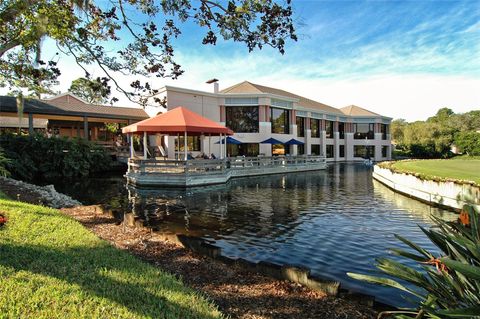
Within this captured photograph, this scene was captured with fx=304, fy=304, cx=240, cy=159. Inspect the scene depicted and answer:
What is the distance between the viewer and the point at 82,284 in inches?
149

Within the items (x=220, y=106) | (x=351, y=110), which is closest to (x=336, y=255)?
(x=220, y=106)

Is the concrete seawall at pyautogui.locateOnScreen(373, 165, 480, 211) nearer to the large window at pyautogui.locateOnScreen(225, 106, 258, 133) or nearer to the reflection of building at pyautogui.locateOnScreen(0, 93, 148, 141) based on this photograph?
the large window at pyautogui.locateOnScreen(225, 106, 258, 133)

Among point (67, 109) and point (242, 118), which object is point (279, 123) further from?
point (67, 109)

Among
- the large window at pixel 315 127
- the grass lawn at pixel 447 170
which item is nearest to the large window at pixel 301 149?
the large window at pixel 315 127

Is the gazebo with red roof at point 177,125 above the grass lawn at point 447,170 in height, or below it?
above

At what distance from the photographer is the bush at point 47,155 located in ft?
72.2

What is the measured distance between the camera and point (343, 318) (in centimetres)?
368

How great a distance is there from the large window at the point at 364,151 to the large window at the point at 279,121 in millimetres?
17379

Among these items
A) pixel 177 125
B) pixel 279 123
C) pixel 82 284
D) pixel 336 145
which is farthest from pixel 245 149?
pixel 82 284

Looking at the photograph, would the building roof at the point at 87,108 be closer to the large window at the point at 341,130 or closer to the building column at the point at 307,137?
the building column at the point at 307,137

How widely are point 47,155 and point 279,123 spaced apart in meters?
23.5

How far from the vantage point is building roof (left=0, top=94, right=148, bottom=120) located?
84.3ft

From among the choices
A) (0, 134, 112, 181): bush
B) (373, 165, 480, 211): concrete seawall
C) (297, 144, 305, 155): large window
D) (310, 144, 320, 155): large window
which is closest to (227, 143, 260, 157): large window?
(297, 144, 305, 155): large window

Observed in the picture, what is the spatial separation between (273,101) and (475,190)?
25664mm
